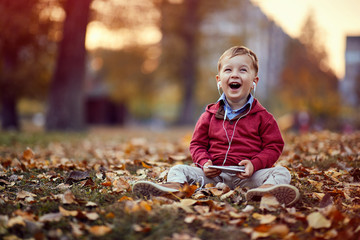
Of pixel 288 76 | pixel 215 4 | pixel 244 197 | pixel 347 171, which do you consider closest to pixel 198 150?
pixel 244 197

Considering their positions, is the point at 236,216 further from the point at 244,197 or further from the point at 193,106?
the point at 193,106

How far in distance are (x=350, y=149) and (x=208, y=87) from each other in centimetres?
2268

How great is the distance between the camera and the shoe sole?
2.81 metres

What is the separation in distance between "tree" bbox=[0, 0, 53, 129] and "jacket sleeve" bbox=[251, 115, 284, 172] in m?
12.3

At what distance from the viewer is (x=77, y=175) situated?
361 cm

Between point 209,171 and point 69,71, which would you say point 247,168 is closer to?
point 209,171

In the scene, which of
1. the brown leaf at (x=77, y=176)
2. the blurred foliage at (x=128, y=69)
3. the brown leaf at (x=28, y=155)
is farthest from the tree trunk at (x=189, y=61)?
the brown leaf at (x=77, y=176)

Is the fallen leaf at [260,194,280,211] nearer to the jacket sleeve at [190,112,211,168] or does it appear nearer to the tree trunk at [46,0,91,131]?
the jacket sleeve at [190,112,211,168]

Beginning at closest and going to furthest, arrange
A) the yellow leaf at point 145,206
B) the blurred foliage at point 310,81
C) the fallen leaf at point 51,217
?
the fallen leaf at point 51,217 < the yellow leaf at point 145,206 < the blurred foliage at point 310,81

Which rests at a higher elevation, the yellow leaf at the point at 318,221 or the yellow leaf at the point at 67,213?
the yellow leaf at the point at 318,221

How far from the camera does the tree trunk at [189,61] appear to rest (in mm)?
21938

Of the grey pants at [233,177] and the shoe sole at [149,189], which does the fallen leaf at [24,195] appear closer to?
the shoe sole at [149,189]

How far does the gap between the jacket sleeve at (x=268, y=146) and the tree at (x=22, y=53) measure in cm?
1235

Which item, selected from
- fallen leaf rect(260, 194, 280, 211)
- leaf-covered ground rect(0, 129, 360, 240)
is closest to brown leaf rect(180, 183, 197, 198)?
leaf-covered ground rect(0, 129, 360, 240)
